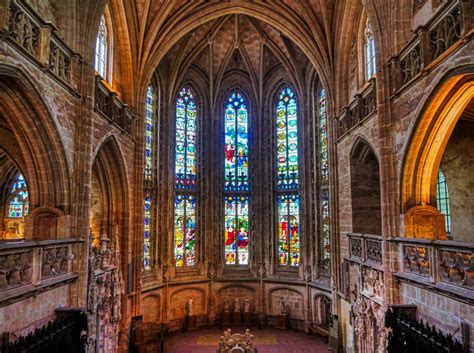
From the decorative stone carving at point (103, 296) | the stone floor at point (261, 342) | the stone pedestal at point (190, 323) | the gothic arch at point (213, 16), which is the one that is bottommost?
the stone floor at point (261, 342)

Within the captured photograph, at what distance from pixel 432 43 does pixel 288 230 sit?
12852 mm

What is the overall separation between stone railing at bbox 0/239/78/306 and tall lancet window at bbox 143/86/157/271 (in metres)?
8.27

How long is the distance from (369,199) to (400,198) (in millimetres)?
3990

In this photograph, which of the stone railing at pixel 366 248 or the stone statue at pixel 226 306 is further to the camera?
the stone statue at pixel 226 306

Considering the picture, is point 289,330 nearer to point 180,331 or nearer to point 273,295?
point 273,295

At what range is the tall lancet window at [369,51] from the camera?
481 inches

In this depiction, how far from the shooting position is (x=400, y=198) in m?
8.92

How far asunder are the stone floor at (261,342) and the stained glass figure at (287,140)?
23.0 ft

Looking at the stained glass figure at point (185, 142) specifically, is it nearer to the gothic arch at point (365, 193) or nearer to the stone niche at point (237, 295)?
the stone niche at point (237, 295)

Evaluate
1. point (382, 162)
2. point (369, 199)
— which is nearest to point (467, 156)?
point (369, 199)

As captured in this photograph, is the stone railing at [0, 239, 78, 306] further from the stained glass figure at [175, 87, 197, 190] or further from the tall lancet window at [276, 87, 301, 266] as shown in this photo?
the tall lancet window at [276, 87, 301, 266]

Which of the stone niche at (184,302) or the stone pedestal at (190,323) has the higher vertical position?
the stone niche at (184,302)

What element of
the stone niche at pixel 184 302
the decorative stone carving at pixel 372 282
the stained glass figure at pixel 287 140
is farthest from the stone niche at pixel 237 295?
the decorative stone carving at pixel 372 282

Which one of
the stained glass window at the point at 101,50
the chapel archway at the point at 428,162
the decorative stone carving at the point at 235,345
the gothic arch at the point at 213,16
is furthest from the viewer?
the gothic arch at the point at 213,16
